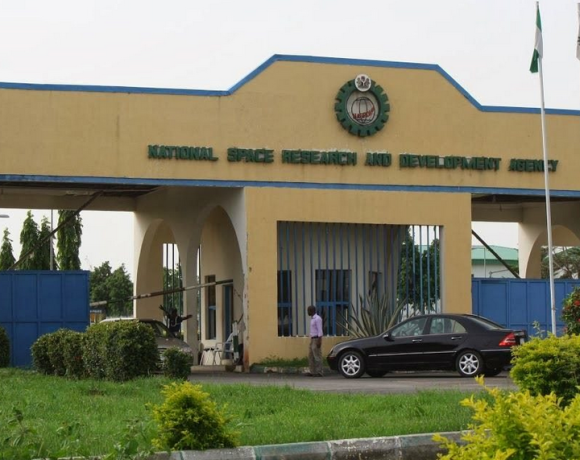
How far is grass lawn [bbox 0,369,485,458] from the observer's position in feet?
34.1

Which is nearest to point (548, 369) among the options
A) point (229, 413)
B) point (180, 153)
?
point (229, 413)

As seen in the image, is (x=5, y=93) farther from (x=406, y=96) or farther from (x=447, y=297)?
(x=447, y=297)

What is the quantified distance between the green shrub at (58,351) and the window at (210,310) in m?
12.8

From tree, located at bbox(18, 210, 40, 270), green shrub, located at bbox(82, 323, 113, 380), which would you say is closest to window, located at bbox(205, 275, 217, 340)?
green shrub, located at bbox(82, 323, 113, 380)

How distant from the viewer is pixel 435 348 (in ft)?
82.5

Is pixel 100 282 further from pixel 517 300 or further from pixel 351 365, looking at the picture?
pixel 351 365

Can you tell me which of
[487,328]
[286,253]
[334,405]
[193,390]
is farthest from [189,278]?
[193,390]

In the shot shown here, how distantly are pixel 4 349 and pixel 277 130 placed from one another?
27.0 ft

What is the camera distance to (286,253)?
30.0 m

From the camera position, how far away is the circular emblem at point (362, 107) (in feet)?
97.7

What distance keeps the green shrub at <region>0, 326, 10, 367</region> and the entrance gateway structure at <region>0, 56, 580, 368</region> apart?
3.54m

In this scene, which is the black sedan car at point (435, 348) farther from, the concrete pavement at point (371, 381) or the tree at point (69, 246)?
the tree at point (69, 246)

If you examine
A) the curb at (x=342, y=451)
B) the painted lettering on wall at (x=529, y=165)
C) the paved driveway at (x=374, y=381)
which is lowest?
the curb at (x=342, y=451)

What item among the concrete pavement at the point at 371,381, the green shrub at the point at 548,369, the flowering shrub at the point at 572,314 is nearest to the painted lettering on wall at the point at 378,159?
the concrete pavement at the point at 371,381
